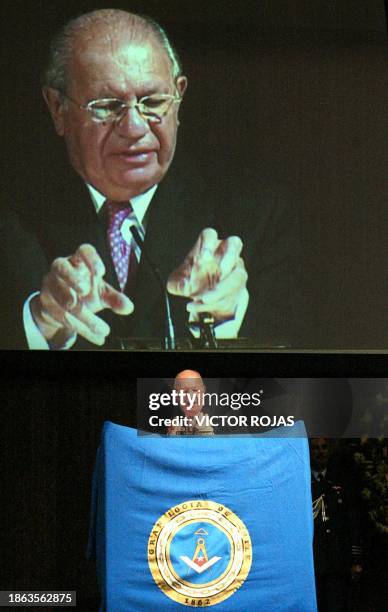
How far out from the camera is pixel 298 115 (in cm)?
539

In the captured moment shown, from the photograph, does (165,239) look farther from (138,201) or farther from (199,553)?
(199,553)

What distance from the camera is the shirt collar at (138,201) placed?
535 centimetres

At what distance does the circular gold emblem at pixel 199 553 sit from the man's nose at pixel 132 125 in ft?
9.14

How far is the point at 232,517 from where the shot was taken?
10.3 feet

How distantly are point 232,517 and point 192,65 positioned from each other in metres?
3.03

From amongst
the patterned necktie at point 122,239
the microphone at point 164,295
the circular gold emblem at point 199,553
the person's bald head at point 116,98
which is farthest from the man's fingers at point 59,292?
the circular gold emblem at point 199,553

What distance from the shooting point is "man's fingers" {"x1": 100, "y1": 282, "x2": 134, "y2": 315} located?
525 centimetres

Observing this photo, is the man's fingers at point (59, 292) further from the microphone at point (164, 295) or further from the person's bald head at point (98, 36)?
the person's bald head at point (98, 36)

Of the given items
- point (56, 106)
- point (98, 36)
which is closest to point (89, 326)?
point (56, 106)

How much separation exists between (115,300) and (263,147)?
1190mm

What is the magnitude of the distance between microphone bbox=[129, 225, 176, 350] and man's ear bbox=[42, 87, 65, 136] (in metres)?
0.68

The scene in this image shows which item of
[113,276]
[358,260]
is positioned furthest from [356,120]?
[113,276]

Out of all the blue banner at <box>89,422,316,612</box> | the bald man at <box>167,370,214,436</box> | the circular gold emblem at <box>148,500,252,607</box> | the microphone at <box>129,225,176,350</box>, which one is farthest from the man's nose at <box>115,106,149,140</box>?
the circular gold emblem at <box>148,500,252,607</box>

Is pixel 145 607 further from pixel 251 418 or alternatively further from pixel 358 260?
pixel 358 260
